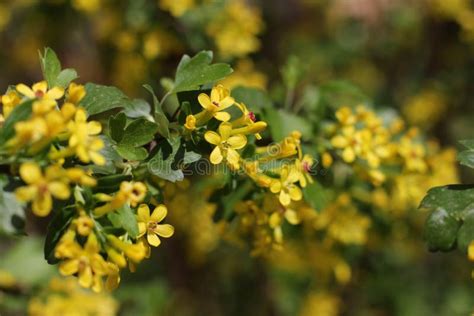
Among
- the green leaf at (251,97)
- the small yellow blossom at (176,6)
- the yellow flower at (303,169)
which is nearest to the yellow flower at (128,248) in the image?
the yellow flower at (303,169)

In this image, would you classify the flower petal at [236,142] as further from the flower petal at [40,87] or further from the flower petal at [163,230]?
the flower petal at [40,87]

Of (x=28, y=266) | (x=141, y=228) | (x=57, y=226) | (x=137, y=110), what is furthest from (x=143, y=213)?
(x=28, y=266)

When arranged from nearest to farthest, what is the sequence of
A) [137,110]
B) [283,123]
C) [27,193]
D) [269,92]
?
[27,193] < [137,110] < [283,123] < [269,92]

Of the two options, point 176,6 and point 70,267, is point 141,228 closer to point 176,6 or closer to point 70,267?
point 70,267

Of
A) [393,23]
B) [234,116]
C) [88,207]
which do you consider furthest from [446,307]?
[88,207]

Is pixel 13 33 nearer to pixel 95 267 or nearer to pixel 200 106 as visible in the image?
pixel 200 106

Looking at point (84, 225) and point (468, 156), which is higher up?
point (468, 156)

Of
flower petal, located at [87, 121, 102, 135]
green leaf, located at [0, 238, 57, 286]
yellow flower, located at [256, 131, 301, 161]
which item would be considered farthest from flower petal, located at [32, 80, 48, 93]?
green leaf, located at [0, 238, 57, 286]
